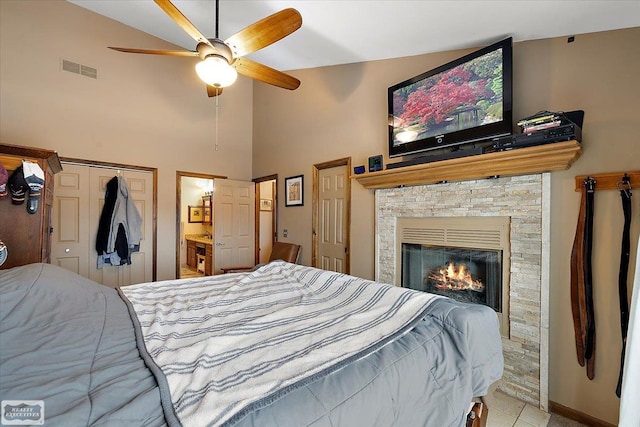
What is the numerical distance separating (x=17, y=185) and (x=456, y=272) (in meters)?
3.61

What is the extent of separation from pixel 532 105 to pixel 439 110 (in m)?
0.64

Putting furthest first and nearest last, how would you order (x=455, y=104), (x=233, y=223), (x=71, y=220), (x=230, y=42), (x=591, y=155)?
(x=233, y=223) < (x=71, y=220) < (x=455, y=104) < (x=230, y=42) < (x=591, y=155)

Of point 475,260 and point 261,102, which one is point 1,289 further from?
point 261,102

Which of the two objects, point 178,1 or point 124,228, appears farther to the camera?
point 124,228

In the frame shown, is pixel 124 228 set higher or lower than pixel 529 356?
higher

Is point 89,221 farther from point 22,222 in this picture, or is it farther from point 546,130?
point 546,130

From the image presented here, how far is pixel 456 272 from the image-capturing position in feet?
7.90

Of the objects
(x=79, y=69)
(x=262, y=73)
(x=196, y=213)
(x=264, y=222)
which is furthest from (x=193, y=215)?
(x=262, y=73)

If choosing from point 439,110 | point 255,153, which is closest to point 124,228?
point 255,153

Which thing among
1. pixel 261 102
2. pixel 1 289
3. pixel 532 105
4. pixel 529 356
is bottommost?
pixel 529 356

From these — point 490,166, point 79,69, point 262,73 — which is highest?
point 79,69

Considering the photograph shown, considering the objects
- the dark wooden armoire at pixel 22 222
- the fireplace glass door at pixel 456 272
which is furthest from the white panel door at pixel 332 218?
the dark wooden armoire at pixel 22 222

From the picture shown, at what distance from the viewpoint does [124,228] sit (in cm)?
348

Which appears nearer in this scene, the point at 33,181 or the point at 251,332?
the point at 251,332
